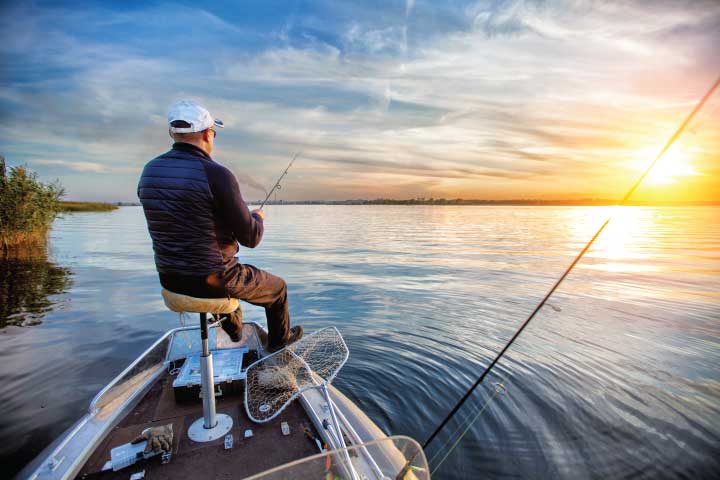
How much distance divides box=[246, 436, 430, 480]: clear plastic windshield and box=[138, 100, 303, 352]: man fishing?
61.7 inches

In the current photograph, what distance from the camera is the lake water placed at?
4.59m

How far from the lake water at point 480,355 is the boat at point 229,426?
181 cm

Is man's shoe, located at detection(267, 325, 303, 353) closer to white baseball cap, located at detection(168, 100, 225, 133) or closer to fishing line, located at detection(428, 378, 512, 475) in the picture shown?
fishing line, located at detection(428, 378, 512, 475)

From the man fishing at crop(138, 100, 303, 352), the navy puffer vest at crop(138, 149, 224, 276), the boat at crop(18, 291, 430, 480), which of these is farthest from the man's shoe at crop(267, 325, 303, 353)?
the navy puffer vest at crop(138, 149, 224, 276)

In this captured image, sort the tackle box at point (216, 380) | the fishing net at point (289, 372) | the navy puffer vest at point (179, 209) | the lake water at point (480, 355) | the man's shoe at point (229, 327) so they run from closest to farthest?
1. the navy puffer vest at point (179, 209)
2. the man's shoe at point (229, 327)
3. the fishing net at point (289, 372)
4. the tackle box at point (216, 380)
5. the lake water at point (480, 355)

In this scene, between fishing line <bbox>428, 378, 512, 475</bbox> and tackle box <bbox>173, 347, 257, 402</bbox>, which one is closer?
tackle box <bbox>173, 347, 257, 402</bbox>

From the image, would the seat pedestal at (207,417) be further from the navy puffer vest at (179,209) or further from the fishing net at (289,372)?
the navy puffer vest at (179,209)

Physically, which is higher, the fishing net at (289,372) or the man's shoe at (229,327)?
the man's shoe at (229,327)

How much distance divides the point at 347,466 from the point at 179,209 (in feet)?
6.95

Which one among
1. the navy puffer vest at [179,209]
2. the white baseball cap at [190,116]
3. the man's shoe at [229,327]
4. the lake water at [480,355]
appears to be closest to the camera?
the navy puffer vest at [179,209]

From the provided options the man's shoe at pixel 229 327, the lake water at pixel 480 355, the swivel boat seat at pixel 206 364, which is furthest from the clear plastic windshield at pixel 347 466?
the lake water at pixel 480 355

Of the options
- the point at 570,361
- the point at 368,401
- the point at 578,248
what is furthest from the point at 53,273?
the point at 578,248

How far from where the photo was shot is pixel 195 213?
2.60 metres

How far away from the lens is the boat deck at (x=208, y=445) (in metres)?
2.98
